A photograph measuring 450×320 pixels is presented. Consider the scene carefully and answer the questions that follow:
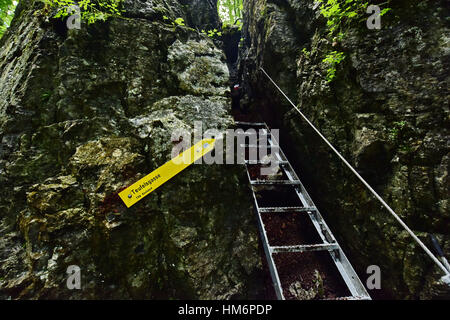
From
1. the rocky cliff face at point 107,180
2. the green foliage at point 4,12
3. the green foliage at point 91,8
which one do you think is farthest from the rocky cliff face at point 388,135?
the green foliage at point 4,12

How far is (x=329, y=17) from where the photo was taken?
11.2 feet

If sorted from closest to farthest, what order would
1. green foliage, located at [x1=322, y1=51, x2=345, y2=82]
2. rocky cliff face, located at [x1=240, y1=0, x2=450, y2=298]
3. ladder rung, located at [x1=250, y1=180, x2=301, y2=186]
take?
rocky cliff face, located at [x1=240, y1=0, x2=450, y2=298], green foliage, located at [x1=322, y1=51, x2=345, y2=82], ladder rung, located at [x1=250, y1=180, x2=301, y2=186]

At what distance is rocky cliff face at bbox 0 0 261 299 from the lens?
7.43 ft

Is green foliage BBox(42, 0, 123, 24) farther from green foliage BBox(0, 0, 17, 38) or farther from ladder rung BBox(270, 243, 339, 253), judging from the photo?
ladder rung BBox(270, 243, 339, 253)

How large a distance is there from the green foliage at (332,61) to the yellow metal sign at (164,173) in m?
2.46

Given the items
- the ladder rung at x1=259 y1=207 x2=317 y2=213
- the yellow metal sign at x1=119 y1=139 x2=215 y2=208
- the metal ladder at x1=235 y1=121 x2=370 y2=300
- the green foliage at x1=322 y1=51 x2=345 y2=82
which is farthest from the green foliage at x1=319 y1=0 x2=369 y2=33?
the ladder rung at x1=259 y1=207 x2=317 y2=213

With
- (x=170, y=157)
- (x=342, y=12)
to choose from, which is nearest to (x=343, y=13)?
(x=342, y=12)

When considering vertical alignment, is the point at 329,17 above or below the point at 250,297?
above

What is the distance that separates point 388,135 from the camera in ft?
8.52

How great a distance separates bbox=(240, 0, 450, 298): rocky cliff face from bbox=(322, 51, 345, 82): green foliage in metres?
0.07
